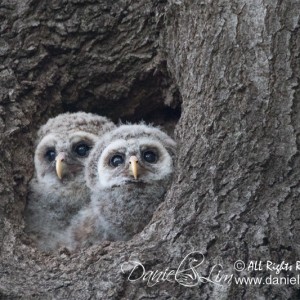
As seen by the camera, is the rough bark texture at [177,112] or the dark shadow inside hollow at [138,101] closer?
the rough bark texture at [177,112]

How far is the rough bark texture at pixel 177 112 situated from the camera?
298 cm

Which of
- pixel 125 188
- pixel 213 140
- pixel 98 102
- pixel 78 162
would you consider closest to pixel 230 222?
pixel 213 140

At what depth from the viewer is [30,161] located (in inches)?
158

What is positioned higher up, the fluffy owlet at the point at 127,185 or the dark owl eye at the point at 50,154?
the dark owl eye at the point at 50,154

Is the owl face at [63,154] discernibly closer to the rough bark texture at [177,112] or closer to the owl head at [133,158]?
the rough bark texture at [177,112]

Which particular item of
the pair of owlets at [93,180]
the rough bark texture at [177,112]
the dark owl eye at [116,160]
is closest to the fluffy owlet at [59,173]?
the pair of owlets at [93,180]

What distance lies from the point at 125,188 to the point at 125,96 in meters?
0.78

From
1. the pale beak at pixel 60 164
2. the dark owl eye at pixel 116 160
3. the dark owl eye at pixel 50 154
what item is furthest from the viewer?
the dark owl eye at pixel 50 154

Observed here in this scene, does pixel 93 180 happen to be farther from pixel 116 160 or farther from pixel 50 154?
pixel 50 154

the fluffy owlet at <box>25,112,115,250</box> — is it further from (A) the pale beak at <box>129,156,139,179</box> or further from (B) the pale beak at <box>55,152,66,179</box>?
(A) the pale beak at <box>129,156,139,179</box>

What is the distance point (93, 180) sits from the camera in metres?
3.86

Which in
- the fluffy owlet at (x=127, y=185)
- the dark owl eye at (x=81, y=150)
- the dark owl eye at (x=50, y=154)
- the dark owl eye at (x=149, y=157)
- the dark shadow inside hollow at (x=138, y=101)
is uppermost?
the dark shadow inside hollow at (x=138, y=101)

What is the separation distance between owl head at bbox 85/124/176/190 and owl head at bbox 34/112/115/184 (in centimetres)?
24

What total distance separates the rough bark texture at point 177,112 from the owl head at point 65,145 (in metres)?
0.09
